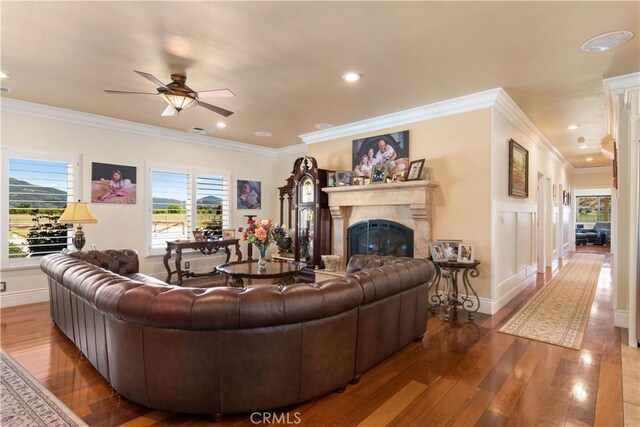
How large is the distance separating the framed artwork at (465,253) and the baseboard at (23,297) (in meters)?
5.88

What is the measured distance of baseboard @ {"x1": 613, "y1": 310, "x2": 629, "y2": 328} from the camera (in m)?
3.72

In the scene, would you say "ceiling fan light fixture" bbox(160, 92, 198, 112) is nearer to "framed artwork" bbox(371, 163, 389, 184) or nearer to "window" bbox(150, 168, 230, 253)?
"framed artwork" bbox(371, 163, 389, 184)

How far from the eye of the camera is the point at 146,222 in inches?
230

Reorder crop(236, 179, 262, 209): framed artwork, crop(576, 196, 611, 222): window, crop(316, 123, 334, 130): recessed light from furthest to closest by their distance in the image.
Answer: crop(576, 196, 611, 222): window, crop(236, 179, 262, 209): framed artwork, crop(316, 123, 334, 130): recessed light

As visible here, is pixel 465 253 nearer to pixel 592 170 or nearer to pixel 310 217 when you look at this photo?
pixel 310 217

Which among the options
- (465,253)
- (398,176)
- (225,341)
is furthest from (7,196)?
(465,253)

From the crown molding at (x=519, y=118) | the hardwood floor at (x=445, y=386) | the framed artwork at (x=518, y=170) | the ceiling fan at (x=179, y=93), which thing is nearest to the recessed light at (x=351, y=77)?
the ceiling fan at (x=179, y=93)

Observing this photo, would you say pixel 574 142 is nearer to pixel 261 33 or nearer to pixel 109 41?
pixel 261 33

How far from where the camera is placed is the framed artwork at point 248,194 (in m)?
7.29

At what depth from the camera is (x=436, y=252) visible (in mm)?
4246

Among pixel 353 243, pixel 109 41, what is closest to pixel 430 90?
pixel 353 243

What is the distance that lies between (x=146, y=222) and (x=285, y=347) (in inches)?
188

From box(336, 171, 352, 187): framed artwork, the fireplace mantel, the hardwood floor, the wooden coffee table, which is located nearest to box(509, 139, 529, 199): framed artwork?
the fireplace mantel

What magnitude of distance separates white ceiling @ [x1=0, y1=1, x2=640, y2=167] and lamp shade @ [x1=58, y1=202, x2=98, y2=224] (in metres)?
1.47
